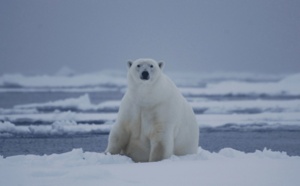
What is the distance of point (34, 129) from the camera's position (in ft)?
36.0

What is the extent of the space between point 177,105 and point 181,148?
0.53m

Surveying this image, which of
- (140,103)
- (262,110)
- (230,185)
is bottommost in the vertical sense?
(230,185)

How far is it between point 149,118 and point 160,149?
0.34 meters

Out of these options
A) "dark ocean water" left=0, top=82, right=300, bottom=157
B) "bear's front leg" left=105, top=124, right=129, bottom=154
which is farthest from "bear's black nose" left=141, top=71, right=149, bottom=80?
"dark ocean water" left=0, top=82, right=300, bottom=157

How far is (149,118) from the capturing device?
18.6 ft

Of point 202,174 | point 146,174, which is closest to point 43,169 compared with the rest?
point 146,174

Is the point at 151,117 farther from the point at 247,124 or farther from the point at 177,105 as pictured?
the point at 247,124

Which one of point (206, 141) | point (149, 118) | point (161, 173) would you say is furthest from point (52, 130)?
point (161, 173)

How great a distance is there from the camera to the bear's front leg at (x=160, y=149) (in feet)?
18.2

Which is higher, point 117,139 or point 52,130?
point 52,130

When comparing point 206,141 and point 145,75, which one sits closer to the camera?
point 145,75

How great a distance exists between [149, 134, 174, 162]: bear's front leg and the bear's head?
0.62 m

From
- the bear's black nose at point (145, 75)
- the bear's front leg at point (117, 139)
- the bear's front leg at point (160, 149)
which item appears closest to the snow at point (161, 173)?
the bear's front leg at point (160, 149)

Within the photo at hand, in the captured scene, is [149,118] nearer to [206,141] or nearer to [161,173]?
[161,173]
